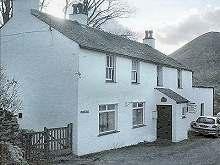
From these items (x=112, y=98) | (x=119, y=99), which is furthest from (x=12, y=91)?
(x=119, y=99)

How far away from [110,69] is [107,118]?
114 inches

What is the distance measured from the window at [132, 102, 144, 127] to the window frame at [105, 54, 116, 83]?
352 cm

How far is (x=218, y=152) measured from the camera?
22.1 metres

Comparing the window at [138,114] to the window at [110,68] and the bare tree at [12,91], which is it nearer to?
the window at [110,68]

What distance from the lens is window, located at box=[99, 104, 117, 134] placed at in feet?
71.0

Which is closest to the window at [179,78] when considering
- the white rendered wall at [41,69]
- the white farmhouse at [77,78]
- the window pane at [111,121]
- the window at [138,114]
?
the white farmhouse at [77,78]

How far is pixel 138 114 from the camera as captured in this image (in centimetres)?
2608

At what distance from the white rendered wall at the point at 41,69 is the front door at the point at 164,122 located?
34.3ft

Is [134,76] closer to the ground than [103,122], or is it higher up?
higher up

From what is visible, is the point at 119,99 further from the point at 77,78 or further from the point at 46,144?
the point at 46,144

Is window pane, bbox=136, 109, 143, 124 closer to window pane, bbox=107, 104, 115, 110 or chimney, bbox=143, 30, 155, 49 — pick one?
window pane, bbox=107, 104, 115, 110

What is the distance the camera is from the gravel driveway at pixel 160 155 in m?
18.0

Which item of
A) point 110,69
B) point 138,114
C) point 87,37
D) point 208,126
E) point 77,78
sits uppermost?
point 87,37

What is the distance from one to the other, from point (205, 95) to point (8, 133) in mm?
26875
